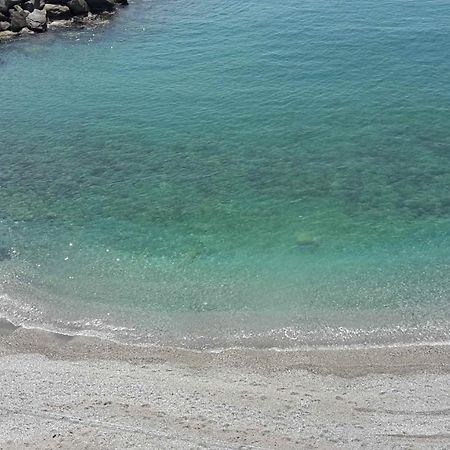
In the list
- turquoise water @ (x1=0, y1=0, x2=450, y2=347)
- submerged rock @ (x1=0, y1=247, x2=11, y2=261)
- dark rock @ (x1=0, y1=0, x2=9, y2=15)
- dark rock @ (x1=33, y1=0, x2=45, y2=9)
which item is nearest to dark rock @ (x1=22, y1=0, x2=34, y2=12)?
dark rock @ (x1=33, y1=0, x2=45, y2=9)

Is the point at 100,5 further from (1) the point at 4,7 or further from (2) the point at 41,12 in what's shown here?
(1) the point at 4,7

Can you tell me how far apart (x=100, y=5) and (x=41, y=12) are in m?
6.61

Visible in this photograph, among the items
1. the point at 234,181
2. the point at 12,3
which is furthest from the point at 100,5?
the point at 234,181

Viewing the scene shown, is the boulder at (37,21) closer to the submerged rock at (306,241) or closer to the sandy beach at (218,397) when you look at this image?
the submerged rock at (306,241)

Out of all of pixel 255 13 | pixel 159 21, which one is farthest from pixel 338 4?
pixel 159 21

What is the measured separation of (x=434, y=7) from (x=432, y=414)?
167 feet

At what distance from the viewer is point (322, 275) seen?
30281 mm

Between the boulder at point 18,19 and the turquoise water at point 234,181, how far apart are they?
4754mm

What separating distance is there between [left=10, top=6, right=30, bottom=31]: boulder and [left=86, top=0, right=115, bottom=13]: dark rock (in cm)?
729

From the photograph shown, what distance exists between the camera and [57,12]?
65.1 m

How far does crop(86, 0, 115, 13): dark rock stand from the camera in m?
66.4

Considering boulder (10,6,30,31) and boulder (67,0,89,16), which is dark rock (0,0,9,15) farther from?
boulder (67,0,89,16)

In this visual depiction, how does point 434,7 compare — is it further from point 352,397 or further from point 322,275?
point 352,397

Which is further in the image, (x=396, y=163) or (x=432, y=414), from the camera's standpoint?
(x=396, y=163)
